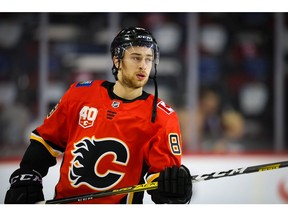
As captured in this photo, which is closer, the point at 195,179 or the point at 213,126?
the point at 195,179

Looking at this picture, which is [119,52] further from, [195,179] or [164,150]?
[195,179]

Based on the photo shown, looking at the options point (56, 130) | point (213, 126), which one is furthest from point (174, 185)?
point (213, 126)

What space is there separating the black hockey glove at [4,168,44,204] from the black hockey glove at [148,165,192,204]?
0.49 metres

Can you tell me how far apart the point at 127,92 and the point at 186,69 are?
2.61m

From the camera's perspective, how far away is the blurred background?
4.82 m

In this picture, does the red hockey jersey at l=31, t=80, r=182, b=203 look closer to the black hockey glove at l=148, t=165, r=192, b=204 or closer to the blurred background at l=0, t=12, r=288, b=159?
the black hockey glove at l=148, t=165, r=192, b=204

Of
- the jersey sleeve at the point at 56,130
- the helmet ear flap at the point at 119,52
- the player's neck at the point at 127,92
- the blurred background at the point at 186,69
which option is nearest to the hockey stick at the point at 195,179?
the jersey sleeve at the point at 56,130

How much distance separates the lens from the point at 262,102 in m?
5.14

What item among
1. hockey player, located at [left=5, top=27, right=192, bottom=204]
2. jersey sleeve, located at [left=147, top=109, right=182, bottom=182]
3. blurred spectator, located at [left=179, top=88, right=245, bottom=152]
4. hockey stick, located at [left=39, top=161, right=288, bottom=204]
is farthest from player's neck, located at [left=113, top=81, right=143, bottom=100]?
blurred spectator, located at [left=179, top=88, right=245, bottom=152]

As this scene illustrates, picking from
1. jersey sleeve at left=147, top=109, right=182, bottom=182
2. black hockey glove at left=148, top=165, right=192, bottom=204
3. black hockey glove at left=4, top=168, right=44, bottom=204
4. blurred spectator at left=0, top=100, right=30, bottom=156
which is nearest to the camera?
black hockey glove at left=148, top=165, right=192, bottom=204

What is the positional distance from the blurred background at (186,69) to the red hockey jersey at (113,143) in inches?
90.8

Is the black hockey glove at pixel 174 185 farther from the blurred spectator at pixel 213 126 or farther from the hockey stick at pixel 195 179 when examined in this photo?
the blurred spectator at pixel 213 126

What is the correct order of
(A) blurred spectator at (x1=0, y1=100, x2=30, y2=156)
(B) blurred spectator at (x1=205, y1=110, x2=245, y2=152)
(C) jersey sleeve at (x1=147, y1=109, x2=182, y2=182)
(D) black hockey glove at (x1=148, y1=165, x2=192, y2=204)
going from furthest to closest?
(B) blurred spectator at (x1=205, y1=110, x2=245, y2=152), (A) blurred spectator at (x1=0, y1=100, x2=30, y2=156), (C) jersey sleeve at (x1=147, y1=109, x2=182, y2=182), (D) black hockey glove at (x1=148, y1=165, x2=192, y2=204)

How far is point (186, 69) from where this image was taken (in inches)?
195
